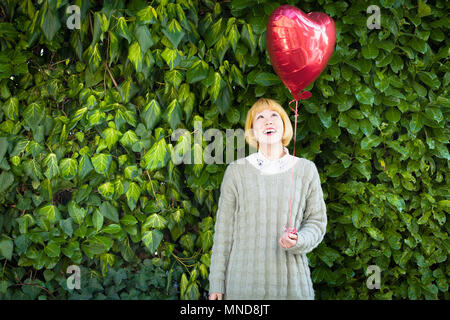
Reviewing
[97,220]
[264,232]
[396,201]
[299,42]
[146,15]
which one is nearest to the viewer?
[299,42]

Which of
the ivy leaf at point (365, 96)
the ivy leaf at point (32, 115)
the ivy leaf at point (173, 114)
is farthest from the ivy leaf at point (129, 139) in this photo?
the ivy leaf at point (365, 96)

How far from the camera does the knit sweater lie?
1426 millimetres

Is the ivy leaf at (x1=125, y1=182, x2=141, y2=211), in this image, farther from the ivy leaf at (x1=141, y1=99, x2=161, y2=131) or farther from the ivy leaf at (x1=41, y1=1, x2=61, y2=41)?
the ivy leaf at (x1=41, y1=1, x2=61, y2=41)

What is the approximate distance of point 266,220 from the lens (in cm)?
144

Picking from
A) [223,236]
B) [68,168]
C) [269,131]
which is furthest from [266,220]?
[68,168]

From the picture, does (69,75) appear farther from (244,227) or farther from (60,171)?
(244,227)

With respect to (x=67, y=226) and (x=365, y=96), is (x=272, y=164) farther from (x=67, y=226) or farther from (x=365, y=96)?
(x=67, y=226)

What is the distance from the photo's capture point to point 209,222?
1.90m

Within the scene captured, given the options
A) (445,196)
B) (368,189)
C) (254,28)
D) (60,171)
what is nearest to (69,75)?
(60,171)

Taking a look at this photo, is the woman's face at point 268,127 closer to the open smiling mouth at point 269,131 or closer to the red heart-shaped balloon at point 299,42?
the open smiling mouth at point 269,131

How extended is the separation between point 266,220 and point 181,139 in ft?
1.83

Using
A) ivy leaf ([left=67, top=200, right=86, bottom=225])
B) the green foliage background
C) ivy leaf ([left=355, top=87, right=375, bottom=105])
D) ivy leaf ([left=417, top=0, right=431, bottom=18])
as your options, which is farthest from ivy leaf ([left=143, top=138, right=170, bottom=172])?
ivy leaf ([left=417, top=0, right=431, bottom=18])
